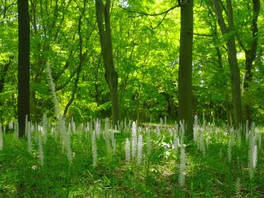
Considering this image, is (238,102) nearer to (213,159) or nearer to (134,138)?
(213,159)

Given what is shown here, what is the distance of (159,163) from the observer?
4656 mm

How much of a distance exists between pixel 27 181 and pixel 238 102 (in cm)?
844

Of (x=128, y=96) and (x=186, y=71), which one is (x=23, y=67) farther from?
(x=128, y=96)

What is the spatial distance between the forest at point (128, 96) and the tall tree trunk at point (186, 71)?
0.06ft

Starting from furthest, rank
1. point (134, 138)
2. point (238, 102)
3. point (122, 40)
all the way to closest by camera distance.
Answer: point (122, 40), point (238, 102), point (134, 138)

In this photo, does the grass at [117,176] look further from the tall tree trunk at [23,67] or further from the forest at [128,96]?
the tall tree trunk at [23,67]

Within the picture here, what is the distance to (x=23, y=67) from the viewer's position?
25.5 ft

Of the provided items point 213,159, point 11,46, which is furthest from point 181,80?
point 11,46

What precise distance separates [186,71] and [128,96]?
42.5 feet

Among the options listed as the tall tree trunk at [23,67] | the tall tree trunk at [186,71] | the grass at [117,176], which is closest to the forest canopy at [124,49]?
the tall tree trunk at [23,67]

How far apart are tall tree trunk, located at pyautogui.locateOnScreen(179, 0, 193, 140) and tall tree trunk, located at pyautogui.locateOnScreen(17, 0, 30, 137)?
3782mm

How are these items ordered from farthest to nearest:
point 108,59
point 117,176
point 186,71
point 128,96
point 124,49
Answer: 1. point 128,96
2. point 124,49
3. point 108,59
4. point 186,71
5. point 117,176

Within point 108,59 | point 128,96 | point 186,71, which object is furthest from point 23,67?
point 128,96

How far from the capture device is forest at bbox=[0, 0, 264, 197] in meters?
3.63
